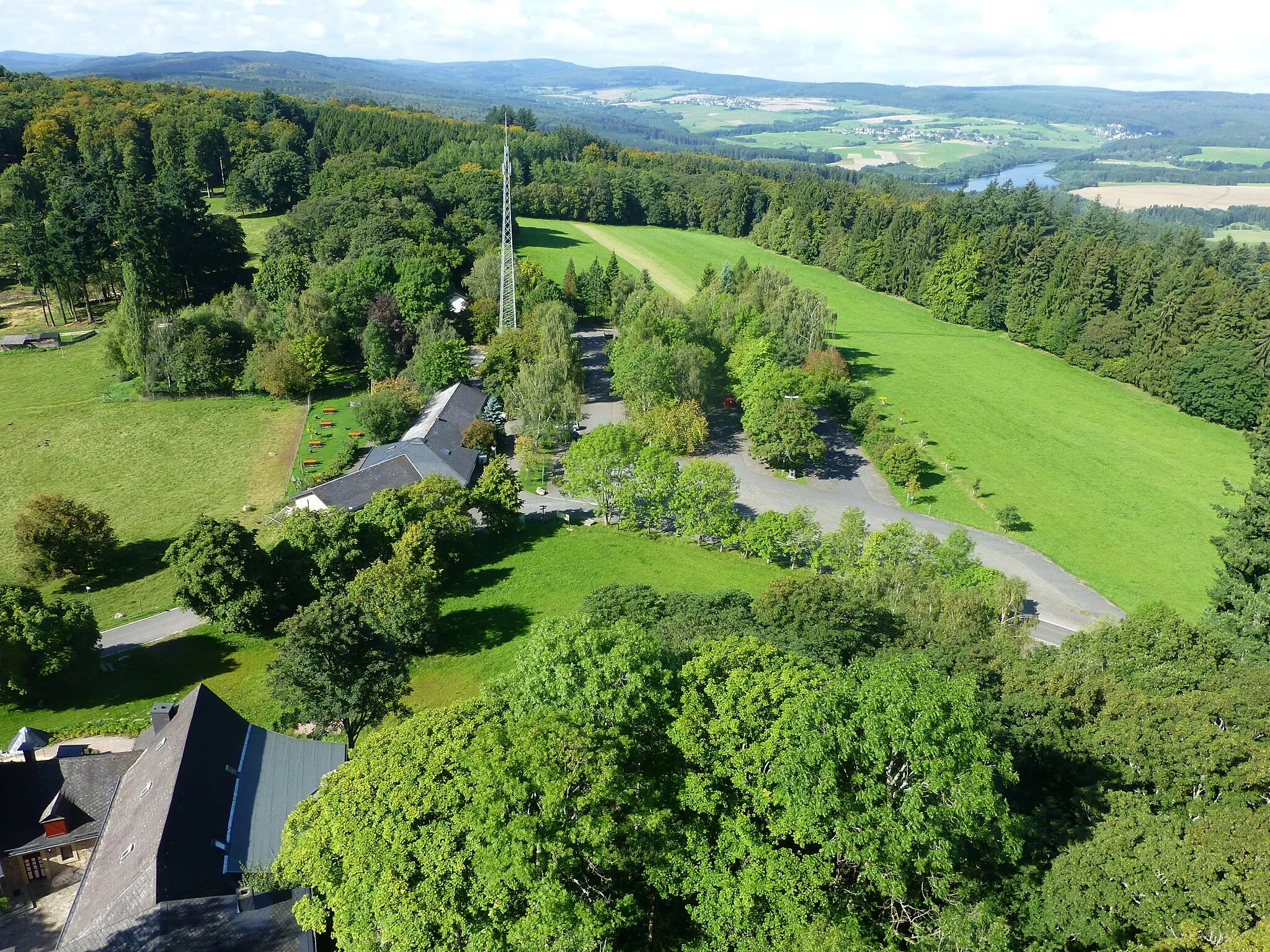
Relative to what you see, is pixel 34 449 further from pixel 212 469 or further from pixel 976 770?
pixel 976 770

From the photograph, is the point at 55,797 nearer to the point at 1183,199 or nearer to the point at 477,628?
the point at 477,628

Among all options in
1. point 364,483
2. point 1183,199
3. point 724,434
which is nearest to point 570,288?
point 724,434

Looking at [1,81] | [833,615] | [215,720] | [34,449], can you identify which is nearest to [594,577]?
[833,615]

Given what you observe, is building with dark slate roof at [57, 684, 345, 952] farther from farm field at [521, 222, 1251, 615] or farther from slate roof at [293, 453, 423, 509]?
farm field at [521, 222, 1251, 615]

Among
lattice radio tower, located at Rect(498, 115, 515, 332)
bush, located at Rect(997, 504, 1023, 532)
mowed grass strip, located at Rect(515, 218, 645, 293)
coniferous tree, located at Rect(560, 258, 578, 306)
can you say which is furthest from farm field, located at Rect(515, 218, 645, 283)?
bush, located at Rect(997, 504, 1023, 532)

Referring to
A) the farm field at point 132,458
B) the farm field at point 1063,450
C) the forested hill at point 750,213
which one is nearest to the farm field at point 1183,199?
the forested hill at point 750,213

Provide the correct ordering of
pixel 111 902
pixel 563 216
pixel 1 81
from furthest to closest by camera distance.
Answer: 1. pixel 563 216
2. pixel 1 81
3. pixel 111 902
